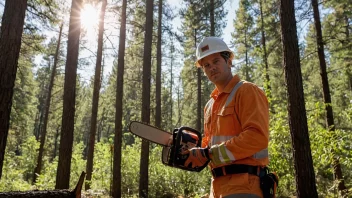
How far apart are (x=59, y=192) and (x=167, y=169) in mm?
10112

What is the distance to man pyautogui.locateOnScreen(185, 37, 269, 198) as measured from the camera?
6.96 feet

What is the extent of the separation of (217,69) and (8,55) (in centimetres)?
492

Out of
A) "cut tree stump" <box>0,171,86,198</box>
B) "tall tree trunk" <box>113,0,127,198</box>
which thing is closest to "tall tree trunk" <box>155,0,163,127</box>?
"tall tree trunk" <box>113,0,127,198</box>

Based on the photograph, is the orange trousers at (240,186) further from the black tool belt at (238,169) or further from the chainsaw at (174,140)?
the chainsaw at (174,140)

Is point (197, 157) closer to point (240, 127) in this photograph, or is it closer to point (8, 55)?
point (240, 127)

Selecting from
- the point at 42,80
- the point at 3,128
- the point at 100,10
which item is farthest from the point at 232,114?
the point at 42,80

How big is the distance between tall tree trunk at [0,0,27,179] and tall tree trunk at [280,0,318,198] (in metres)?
5.51

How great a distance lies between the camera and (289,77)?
6062mm

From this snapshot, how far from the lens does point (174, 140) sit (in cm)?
247

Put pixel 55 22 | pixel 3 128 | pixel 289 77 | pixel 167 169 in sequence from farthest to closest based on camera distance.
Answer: pixel 167 169
pixel 55 22
pixel 289 77
pixel 3 128

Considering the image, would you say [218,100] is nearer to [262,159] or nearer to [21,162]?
[262,159]

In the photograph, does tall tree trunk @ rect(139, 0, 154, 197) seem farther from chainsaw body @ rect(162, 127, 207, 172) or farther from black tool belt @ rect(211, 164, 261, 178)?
black tool belt @ rect(211, 164, 261, 178)

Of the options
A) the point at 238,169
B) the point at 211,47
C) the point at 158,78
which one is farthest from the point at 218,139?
Result: the point at 158,78

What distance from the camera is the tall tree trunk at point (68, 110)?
7.34 meters
